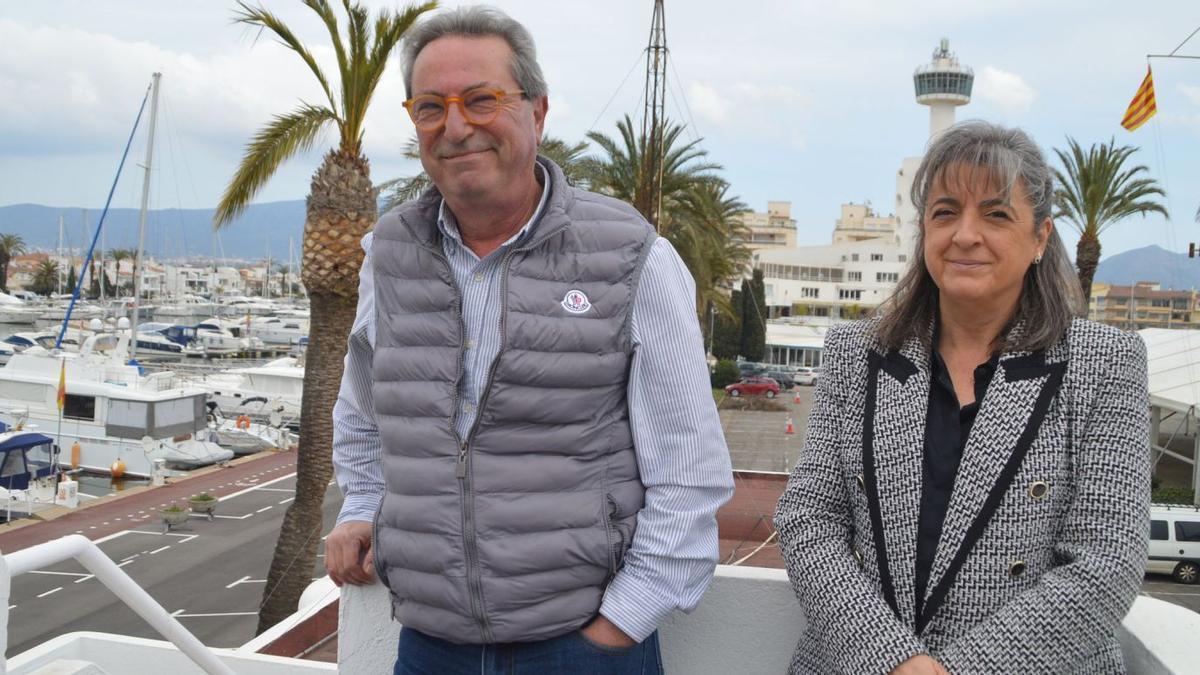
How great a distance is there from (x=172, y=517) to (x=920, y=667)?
2123cm

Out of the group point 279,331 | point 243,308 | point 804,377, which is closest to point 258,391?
point 804,377

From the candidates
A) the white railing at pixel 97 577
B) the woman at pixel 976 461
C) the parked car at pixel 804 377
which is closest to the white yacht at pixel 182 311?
the parked car at pixel 804 377

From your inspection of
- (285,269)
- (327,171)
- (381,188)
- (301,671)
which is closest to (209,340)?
(381,188)

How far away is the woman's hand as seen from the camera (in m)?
1.86

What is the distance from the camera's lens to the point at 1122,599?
182cm

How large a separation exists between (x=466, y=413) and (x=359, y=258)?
10352mm

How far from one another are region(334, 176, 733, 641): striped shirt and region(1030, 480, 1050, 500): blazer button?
61 cm

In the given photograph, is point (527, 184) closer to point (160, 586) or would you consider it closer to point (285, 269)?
point (160, 586)

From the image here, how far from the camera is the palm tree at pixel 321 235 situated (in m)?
11.7

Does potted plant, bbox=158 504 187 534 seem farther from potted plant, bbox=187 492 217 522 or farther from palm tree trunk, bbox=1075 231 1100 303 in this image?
palm tree trunk, bbox=1075 231 1100 303

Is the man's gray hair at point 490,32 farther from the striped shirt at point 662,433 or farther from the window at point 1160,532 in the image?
the window at point 1160,532

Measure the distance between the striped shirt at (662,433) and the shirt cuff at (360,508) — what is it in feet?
1.69

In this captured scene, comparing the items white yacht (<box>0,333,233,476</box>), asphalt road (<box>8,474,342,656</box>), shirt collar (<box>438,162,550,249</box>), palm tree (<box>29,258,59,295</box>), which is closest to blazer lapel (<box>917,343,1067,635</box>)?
shirt collar (<box>438,162,550,249</box>)

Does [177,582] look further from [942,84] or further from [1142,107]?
[942,84]
